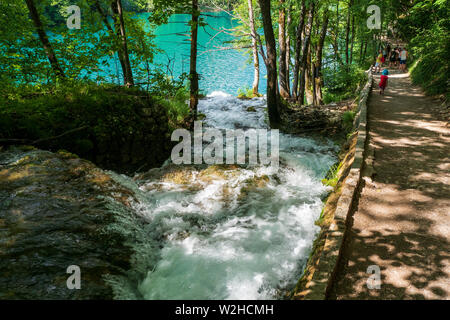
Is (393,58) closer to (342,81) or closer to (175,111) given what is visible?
(342,81)

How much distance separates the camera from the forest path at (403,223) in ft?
11.1

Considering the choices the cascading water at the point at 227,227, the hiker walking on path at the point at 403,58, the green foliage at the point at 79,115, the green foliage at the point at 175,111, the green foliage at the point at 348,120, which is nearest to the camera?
the cascading water at the point at 227,227

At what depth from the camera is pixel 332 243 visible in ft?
12.6

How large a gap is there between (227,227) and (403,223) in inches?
124

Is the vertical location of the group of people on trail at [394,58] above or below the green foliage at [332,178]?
above

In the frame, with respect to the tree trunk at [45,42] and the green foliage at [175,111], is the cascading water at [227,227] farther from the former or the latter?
the tree trunk at [45,42]

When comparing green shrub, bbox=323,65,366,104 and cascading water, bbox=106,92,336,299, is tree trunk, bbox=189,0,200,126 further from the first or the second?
green shrub, bbox=323,65,366,104

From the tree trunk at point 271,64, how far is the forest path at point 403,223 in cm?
418

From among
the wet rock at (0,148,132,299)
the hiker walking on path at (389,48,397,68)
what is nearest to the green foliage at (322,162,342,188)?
the wet rock at (0,148,132,299)

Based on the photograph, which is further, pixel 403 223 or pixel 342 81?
pixel 342 81

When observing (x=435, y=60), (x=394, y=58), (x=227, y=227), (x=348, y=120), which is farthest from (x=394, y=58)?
(x=227, y=227)

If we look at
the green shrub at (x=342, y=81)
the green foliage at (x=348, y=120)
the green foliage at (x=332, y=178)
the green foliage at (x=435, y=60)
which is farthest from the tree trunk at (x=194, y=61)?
the green shrub at (x=342, y=81)

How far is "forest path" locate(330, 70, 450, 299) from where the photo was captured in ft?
11.1

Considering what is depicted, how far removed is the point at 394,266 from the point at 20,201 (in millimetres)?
5785
